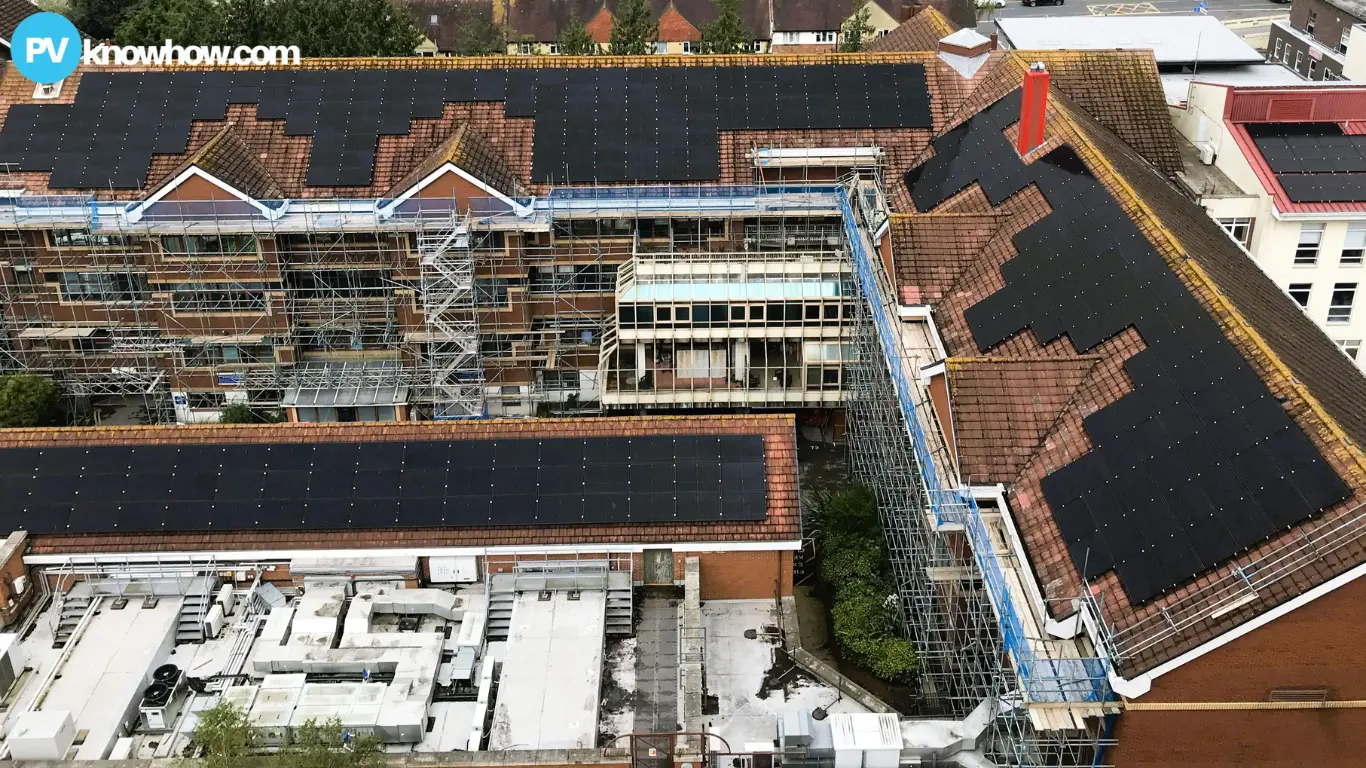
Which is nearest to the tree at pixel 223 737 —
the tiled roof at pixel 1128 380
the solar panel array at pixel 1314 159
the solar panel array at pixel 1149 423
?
the tiled roof at pixel 1128 380

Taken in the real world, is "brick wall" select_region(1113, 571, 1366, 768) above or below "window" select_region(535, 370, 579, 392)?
below

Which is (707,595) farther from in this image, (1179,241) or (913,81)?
(913,81)

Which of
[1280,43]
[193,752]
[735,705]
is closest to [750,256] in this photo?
[735,705]

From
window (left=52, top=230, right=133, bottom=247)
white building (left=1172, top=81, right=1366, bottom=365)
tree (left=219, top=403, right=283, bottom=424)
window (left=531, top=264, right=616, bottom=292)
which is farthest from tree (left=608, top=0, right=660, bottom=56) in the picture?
white building (left=1172, top=81, right=1366, bottom=365)

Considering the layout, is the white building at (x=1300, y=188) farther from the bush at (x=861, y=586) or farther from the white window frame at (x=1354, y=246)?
the bush at (x=861, y=586)

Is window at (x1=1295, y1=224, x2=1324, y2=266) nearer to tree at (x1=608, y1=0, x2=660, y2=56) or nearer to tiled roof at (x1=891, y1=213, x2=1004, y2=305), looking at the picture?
tiled roof at (x1=891, y1=213, x2=1004, y2=305)

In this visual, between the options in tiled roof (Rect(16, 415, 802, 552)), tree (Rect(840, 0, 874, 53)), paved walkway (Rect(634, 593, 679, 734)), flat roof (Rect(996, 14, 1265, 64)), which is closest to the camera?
paved walkway (Rect(634, 593, 679, 734))

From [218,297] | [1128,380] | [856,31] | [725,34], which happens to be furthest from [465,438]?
[856,31]
